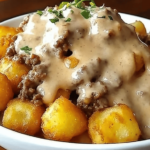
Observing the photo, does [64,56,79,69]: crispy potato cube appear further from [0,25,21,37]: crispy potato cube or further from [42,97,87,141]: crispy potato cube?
[0,25,21,37]: crispy potato cube

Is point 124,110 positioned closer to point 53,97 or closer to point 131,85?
point 131,85

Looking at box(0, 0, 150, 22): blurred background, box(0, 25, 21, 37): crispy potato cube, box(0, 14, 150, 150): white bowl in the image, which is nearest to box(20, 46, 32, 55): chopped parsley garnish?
box(0, 25, 21, 37): crispy potato cube

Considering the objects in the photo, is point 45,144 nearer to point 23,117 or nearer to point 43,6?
point 23,117

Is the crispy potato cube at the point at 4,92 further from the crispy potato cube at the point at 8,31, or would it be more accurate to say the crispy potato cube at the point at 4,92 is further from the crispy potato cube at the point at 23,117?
the crispy potato cube at the point at 8,31

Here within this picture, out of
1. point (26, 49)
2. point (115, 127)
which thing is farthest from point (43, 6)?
point (115, 127)

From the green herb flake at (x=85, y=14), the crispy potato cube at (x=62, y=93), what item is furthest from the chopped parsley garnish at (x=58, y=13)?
the crispy potato cube at (x=62, y=93)

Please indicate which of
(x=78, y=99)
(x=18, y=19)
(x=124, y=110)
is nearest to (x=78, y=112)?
(x=78, y=99)

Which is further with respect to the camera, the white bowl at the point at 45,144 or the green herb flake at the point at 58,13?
the green herb flake at the point at 58,13

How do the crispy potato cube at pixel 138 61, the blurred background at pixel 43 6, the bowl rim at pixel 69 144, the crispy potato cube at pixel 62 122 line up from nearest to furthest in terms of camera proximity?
the bowl rim at pixel 69 144, the crispy potato cube at pixel 62 122, the crispy potato cube at pixel 138 61, the blurred background at pixel 43 6
